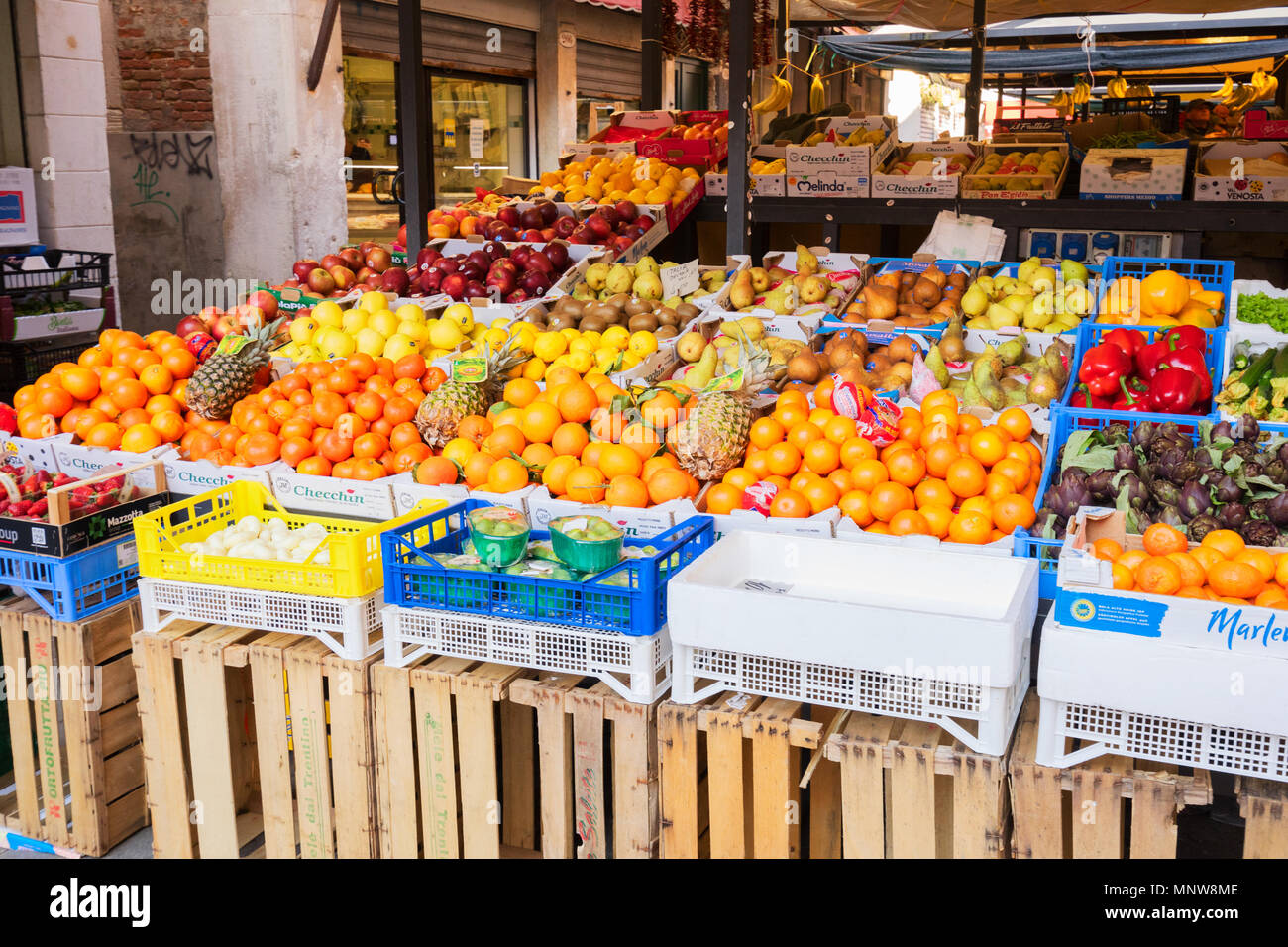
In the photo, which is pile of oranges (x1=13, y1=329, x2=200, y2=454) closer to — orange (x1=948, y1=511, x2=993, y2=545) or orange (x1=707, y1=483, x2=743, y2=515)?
orange (x1=707, y1=483, x2=743, y2=515)

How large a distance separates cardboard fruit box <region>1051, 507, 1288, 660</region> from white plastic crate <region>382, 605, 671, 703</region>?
89cm

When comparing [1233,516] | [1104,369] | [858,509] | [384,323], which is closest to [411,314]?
[384,323]

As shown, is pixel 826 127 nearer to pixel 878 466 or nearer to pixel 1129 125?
pixel 1129 125

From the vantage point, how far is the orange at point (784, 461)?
11.1 ft

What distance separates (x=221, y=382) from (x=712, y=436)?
6.39 feet

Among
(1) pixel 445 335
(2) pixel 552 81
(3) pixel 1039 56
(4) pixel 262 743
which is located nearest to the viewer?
(4) pixel 262 743

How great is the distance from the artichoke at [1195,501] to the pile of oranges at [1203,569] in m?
0.20

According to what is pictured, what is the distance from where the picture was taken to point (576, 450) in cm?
358

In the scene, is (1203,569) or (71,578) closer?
(1203,569)

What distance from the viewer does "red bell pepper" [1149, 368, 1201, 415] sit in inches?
134

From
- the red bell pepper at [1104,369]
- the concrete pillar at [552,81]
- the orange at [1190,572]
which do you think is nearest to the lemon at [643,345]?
the red bell pepper at [1104,369]

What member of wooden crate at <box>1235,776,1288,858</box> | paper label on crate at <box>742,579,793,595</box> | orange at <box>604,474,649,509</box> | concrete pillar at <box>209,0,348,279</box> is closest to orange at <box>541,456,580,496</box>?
orange at <box>604,474,649,509</box>

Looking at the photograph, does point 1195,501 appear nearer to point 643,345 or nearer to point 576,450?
point 576,450
